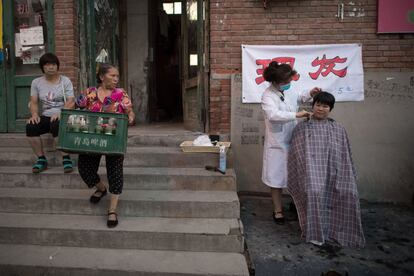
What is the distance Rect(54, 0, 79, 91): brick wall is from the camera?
5520 millimetres

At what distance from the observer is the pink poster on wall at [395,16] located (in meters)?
5.24

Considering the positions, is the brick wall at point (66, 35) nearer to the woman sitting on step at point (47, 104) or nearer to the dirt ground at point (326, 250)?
the woman sitting on step at point (47, 104)

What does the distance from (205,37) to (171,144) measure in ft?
5.56

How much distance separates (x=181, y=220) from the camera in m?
3.71

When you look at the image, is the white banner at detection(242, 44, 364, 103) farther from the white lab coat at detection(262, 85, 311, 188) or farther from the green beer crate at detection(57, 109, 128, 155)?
the green beer crate at detection(57, 109, 128, 155)

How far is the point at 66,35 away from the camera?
5.54 metres

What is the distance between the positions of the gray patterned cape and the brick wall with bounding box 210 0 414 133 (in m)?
1.90

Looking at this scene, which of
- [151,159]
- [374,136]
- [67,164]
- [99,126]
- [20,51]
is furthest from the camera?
[20,51]

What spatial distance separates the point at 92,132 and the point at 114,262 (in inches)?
44.6

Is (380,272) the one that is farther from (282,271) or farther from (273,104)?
(273,104)

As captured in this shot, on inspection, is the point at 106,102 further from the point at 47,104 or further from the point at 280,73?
the point at 280,73

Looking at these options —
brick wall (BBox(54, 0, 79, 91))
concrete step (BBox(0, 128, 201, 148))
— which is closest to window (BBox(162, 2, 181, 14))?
brick wall (BBox(54, 0, 79, 91))

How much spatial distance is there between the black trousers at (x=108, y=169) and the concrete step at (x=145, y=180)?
589 mm

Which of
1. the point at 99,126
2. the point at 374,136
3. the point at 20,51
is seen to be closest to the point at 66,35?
the point at 20,51
